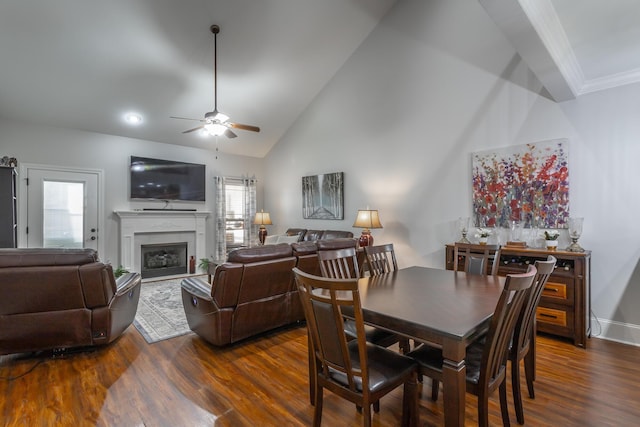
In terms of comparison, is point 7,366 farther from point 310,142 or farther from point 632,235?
point 632,235

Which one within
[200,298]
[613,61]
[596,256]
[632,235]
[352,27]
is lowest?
[200,298]

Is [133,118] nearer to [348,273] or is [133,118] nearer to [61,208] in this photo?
[61,208]

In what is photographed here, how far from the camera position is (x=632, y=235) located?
3154mm

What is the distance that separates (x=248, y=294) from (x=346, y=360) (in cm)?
168

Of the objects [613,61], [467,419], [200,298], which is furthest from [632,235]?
[200,298]

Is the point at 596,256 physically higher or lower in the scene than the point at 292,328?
higher

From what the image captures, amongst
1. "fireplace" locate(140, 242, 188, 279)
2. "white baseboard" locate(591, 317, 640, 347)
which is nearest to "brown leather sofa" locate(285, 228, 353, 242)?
"fireplace" locate(140, 242, 188, 279)

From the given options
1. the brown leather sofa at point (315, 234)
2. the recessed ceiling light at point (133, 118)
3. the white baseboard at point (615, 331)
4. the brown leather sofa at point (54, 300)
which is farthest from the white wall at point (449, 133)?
the brown leather sofa at point (54, 300)

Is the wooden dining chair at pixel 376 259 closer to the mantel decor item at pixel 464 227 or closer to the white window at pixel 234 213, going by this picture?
the mantel decor item at pixel 464 227

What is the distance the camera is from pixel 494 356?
5.16 ft

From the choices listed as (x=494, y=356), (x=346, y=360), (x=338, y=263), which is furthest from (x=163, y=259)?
(x=494, y=356)

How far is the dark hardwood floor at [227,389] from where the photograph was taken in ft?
6.60

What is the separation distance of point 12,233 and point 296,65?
494 centimetres

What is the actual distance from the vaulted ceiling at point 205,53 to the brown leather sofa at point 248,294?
257 cm
